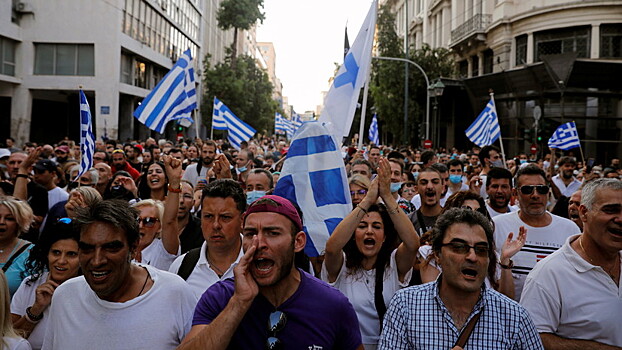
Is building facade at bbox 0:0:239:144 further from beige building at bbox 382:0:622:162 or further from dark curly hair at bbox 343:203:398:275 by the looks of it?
dark curly hair at bbox 343:203:398:275

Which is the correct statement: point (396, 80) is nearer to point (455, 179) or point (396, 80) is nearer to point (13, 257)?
point (455, 179)

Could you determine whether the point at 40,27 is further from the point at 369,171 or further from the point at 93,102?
the point at 369,171

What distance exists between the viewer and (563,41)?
28750 mm

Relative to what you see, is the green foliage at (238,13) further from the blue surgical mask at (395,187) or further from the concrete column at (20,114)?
the blue surgical mask at (395,187)

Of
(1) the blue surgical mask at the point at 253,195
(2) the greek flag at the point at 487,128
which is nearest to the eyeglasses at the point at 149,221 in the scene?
(1) the blue surgical mask at the point at 253,195

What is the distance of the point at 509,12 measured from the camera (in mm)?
31531

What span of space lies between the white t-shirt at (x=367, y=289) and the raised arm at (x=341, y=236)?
0.06 meters

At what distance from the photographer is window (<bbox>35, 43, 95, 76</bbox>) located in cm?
2723

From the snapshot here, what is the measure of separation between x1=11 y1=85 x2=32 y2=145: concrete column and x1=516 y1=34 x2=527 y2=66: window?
87.6 feet

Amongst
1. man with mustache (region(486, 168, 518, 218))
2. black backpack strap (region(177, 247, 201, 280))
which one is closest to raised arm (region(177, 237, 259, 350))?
black backpack strap (region(177, 247, 201, 280))

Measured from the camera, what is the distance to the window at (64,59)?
2723 centimetres

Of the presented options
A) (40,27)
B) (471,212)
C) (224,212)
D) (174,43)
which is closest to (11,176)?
(224,212)

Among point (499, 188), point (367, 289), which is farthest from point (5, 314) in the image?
point (499, 188)

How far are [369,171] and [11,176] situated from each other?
17.3ft
